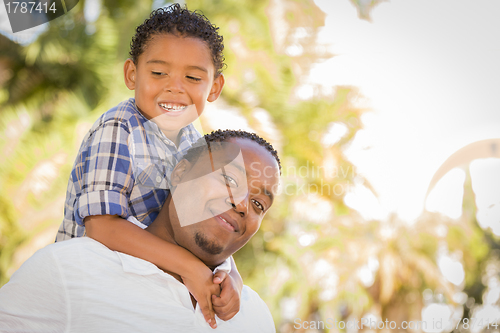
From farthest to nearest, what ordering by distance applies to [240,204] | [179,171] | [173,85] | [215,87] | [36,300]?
[215,87] < [173,85] < [179,171] < [240,204] < [36,300]

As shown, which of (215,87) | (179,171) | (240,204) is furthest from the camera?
(215,87)

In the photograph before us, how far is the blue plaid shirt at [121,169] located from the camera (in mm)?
1221

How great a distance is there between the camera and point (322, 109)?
4633 mm

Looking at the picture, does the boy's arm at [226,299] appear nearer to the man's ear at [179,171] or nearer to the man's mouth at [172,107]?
the man's ear at [179,171]

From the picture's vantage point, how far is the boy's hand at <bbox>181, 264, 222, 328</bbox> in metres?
1.17

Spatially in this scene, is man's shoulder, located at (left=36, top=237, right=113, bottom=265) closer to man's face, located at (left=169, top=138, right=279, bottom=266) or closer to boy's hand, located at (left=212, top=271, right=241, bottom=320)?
man's face, located at (left=169, top=138, right=279, bottom=266)

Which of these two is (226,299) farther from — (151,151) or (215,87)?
(215,87)

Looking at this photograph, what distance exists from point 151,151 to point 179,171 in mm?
148

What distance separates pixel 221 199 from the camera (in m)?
1.19

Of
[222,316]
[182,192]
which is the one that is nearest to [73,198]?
[182,192]

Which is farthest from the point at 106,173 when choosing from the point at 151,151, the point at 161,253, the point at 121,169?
the point at 161,253

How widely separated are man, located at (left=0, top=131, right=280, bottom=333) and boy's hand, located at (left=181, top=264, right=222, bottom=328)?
2 cm

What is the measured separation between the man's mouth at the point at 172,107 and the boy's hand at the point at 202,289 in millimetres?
608

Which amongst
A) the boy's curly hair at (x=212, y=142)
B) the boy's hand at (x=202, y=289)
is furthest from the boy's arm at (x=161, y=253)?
the boy's curly hair at (x=212, y=142)
